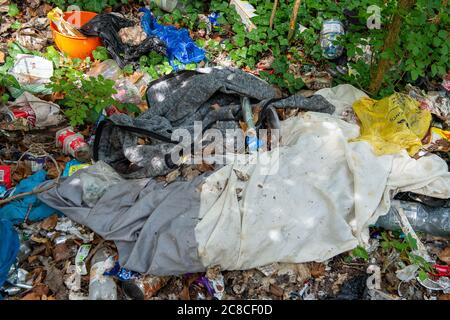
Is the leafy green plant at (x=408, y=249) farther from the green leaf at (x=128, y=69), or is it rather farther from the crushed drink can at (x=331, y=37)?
the green leaf at (x=128, y=69)

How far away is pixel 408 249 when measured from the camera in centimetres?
274

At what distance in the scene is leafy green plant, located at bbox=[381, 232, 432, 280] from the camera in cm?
256

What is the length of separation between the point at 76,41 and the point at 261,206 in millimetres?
2391

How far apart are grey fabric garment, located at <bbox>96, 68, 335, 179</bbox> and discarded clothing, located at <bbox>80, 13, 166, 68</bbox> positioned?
0.60 metres

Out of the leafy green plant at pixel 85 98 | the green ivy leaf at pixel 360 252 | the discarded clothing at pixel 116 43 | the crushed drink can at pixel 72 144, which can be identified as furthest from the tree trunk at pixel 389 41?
the crushed drink can at pixel 72 144

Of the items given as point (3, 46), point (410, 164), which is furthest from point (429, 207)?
point (3, 46)

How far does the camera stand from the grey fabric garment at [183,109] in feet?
9.70

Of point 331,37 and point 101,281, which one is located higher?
point 331,37

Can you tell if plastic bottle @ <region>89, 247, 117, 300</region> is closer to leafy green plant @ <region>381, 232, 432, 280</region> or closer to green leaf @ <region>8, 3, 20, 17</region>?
leafy green plant @ <region>381, 232, 432, 280</region>

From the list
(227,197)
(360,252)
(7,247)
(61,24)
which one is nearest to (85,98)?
(61,24)

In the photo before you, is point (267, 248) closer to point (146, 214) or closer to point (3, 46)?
point (146, 214)

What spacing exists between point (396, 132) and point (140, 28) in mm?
2501

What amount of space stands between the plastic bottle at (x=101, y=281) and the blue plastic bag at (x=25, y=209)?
0.49 meters

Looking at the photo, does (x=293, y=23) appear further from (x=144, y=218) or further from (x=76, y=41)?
(x=144, y=218)
